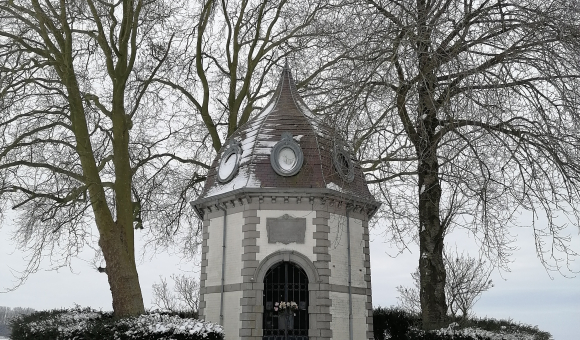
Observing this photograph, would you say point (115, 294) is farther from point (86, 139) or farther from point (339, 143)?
point (339, 143)

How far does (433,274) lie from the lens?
1487 cm

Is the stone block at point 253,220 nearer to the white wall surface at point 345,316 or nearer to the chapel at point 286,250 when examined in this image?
the chapel at point 286,250

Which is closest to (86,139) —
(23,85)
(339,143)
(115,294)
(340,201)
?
(23,85)

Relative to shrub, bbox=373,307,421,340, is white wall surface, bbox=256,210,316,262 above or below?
above

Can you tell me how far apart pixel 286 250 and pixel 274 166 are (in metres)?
2.66

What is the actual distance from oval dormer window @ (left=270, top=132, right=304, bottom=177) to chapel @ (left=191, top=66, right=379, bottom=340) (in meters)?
0.03

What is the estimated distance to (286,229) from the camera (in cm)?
1675

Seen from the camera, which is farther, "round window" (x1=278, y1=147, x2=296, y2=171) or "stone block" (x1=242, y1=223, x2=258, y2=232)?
"round window" (x1=278, y1=147, x2=296, y2=171)

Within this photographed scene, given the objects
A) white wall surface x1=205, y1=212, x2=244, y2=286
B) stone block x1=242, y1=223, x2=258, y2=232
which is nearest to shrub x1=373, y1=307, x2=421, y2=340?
white wall surface x1=205, y1=212, x2=244, y2=286

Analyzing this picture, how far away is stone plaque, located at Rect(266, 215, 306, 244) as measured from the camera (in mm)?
16719

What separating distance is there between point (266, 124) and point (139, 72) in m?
6.69

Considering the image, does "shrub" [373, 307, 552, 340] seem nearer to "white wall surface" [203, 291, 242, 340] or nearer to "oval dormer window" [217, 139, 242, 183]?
"white wall surface" [203, 291, 242, 340]

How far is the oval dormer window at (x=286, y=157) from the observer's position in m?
17.2

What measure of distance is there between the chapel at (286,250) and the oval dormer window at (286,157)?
32mm
